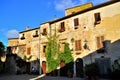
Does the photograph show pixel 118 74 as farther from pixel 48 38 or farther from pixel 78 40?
pixel 48 38

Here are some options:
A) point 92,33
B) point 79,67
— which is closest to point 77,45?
point 92,33

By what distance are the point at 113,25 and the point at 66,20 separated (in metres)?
8.06

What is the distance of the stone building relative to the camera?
22891 millimetres

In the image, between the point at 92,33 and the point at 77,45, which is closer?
the point at 92,33

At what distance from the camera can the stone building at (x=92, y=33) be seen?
22891 mm

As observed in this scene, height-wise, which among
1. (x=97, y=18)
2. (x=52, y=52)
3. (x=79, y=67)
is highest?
(x=97, y=18)

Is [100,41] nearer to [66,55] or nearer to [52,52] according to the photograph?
[66,55]

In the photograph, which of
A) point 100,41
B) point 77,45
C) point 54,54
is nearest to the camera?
point 100,41

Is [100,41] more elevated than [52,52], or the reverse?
[100,41]

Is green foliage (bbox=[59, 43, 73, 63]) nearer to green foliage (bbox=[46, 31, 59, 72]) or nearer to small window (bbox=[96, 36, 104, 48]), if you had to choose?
green foliage (bbox=[46, 31, 59, 72])

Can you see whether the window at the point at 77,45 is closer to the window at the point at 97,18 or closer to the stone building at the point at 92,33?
the stone building at the point at 92,33

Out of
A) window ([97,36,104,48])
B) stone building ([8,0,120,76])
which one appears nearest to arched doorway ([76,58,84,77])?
stone building ([8,0,120,76])

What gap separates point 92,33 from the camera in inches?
985

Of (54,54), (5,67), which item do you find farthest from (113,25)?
(5,67)
